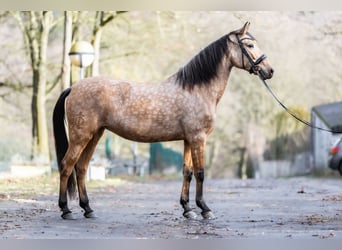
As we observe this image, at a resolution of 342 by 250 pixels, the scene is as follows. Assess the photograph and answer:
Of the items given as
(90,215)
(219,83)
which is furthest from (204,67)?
(90,215)

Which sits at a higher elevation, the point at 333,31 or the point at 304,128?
the point at 333,31

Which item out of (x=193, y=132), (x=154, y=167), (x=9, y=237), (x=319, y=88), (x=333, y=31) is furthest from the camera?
(x=319, y=88)

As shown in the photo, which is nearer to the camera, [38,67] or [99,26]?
[99,26]

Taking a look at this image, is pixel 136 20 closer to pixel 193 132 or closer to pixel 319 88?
pixel 319 88

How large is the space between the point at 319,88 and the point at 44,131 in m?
15.4

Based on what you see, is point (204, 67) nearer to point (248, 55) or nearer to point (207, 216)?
point (248, 55)

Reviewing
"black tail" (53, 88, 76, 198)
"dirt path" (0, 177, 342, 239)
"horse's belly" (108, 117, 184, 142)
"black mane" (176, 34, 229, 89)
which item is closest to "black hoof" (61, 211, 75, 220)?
"dirt path" (0, 177, 342, 239)

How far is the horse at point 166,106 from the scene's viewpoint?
10805 millimetres

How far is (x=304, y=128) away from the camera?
3428cm

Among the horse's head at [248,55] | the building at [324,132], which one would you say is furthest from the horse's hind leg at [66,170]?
the building at [324,132]

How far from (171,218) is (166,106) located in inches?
57.6

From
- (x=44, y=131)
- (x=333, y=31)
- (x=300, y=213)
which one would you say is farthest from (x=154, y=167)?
(x=300, y=213)

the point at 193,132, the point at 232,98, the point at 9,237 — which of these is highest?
the point at 232,98

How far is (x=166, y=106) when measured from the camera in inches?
426
